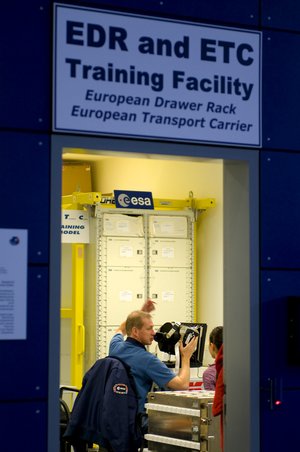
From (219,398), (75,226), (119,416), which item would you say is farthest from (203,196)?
(219,398)

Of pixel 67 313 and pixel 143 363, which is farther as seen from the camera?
pixel 67 313

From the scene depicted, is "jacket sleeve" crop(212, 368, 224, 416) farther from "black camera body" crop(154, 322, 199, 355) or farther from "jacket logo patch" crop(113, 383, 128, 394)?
"black camera body" crop(154, 322, 199, 355)

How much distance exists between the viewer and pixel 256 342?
457 cm

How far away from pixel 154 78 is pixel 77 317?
5224 millimetres

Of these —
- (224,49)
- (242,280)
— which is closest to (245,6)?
(224,49)

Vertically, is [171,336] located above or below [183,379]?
above

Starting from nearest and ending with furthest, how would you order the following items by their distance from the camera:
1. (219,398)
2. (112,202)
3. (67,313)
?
(219,398)
(112,202)
(67,313)

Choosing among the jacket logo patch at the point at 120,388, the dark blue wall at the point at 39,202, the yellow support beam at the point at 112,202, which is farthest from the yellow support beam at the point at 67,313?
the dark blue wall at the point at 39,202

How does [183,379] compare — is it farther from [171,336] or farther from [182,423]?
[171,336]

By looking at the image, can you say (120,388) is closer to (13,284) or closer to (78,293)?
(13,284)

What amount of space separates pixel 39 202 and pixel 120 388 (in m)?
2.11

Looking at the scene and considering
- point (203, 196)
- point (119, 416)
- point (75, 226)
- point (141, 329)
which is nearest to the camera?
point (119, 416)

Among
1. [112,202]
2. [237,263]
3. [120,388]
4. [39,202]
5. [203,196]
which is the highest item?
[203,196]

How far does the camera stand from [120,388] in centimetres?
591
